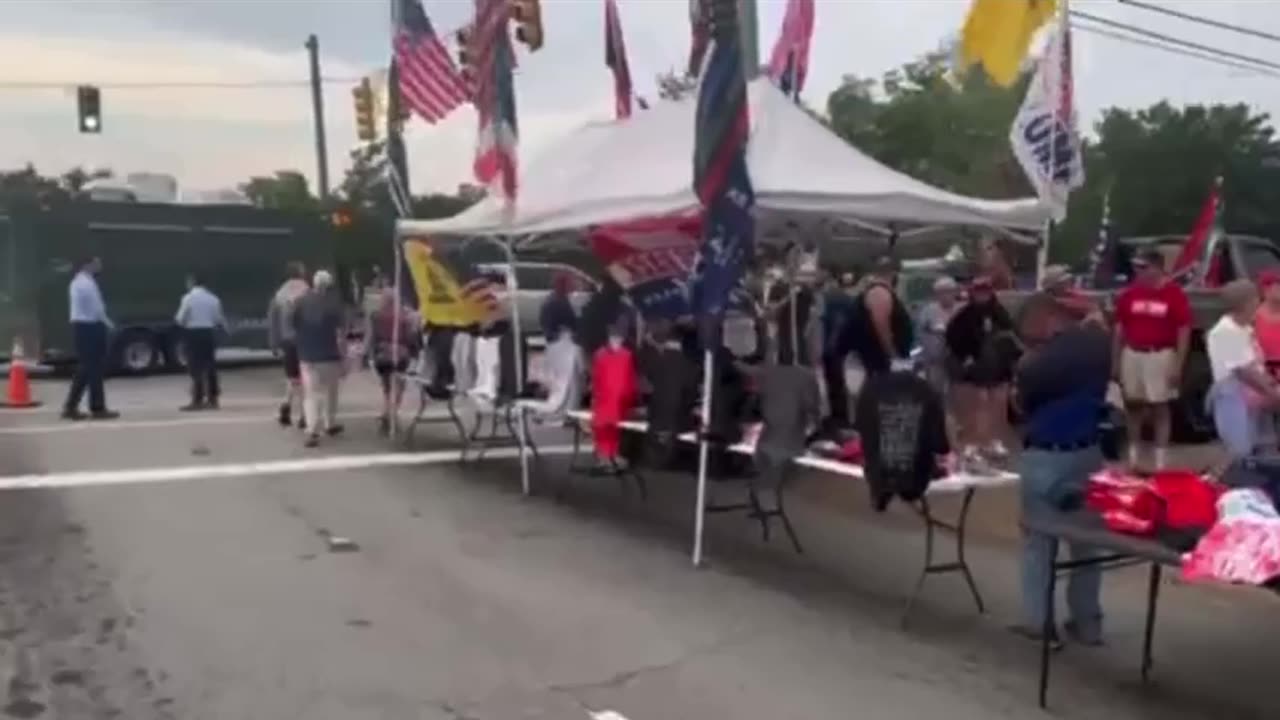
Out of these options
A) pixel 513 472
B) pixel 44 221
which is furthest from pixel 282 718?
pixel 44 221

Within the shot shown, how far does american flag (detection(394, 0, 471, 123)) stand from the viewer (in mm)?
14789

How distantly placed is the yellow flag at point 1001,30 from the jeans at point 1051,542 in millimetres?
3242

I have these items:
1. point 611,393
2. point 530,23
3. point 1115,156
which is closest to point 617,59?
point 530,23

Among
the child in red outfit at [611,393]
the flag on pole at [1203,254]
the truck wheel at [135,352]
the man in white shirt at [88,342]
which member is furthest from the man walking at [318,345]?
the truck wheel at [135,352]

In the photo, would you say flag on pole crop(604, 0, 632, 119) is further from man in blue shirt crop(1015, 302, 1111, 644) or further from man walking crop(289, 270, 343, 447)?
man in blue shirt crop(1015, 302, 1111, 644)

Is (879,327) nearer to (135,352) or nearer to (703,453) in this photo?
(703,453)

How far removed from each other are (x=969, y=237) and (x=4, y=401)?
49.4 feet

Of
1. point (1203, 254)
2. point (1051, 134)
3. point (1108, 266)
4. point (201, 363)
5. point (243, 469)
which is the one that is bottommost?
point (243, 469)

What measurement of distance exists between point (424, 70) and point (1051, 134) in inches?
271

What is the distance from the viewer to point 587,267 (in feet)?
61.3

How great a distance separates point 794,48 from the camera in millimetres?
15203

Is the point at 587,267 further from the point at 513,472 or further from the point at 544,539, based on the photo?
the point at 544,539

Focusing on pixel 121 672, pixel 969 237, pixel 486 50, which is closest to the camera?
pixel 121 672

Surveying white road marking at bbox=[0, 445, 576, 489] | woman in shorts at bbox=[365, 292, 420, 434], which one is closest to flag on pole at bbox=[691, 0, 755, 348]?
white road marking at bbox=[0, 445, 576, 489]
